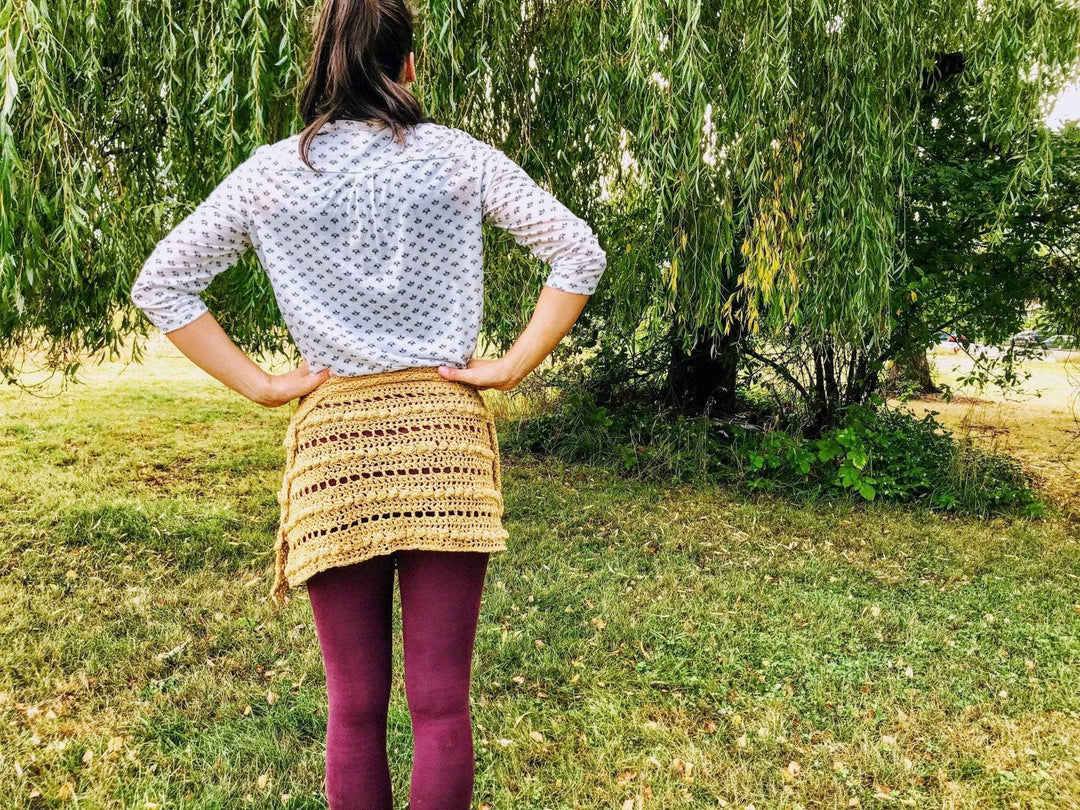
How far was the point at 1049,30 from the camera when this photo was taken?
322 cm

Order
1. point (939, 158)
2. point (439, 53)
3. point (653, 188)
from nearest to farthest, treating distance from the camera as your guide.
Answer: point (439, 53) → point (653, 188) → point (939, 158)

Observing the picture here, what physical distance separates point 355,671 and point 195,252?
75 cm

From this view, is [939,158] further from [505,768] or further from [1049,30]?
[505,768]

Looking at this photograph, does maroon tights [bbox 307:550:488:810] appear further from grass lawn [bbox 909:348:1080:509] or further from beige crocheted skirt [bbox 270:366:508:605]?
grass lawn [bbox 909:348:1080:509]

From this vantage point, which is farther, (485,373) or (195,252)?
(485,373)

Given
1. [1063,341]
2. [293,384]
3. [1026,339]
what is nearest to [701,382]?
[1026,339]

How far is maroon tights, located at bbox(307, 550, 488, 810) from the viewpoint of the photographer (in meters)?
1.26

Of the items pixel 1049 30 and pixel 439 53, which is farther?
pixel 1049 30

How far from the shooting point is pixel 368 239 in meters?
1.22

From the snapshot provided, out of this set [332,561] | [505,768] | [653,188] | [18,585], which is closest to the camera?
[332,561]

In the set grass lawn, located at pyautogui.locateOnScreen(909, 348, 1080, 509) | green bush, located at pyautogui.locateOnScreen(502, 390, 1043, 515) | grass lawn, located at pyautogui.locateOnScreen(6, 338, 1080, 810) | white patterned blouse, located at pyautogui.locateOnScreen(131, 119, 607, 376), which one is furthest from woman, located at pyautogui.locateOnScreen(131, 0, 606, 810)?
grass lawn, located at pyautogui.locateOnScreen(909, 348, 1080, 509)

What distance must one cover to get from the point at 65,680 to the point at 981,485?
5.73 metres

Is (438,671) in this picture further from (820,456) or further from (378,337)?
(820,456)

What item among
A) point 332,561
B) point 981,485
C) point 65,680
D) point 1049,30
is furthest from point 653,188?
point 981,485
